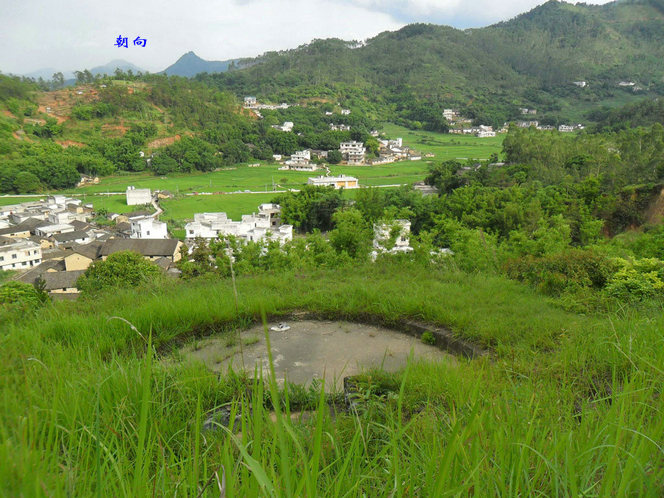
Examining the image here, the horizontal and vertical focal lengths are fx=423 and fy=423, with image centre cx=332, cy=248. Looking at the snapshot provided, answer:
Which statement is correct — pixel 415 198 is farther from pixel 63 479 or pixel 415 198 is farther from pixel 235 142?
pixel 235 142

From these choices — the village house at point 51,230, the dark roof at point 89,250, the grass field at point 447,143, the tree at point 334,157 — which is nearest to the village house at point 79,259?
the dark roof at point 89,250

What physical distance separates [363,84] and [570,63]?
50.4 m

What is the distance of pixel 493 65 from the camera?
109062mm

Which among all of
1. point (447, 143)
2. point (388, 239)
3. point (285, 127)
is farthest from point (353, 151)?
point (388, 239)

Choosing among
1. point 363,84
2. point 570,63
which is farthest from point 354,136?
point 570,63

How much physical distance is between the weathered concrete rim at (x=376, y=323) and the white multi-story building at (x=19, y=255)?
24.7 meters

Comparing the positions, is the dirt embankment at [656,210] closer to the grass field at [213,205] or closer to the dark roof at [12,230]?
the grass field at [213,205]

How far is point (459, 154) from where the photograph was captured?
57.9m

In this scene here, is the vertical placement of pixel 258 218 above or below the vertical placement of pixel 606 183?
below

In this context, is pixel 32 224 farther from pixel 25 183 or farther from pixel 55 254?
pixel 25 183

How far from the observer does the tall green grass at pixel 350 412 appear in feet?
2.81

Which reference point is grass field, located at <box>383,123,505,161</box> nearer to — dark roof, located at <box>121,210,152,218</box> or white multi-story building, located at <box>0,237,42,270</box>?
dark roof, located at <box>121,210,152,218</box>

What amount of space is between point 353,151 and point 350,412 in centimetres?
6406

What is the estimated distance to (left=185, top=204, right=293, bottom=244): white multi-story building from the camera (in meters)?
27.0
